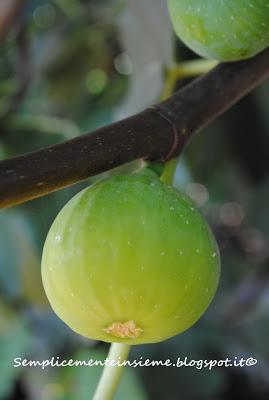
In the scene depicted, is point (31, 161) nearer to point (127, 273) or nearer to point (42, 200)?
point (127, 273)

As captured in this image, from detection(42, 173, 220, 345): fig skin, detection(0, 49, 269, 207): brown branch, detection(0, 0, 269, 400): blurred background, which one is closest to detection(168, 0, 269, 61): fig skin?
detection(0, 49, 269, 207): brown branch

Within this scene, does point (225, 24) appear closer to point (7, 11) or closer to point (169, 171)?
point (169, 171)

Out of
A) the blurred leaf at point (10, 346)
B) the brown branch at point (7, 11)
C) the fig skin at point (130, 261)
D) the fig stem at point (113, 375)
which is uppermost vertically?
the fig skin at point (130, 261)

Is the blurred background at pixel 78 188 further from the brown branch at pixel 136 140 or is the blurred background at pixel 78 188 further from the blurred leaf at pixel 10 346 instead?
the brown branch at pixel 136 140

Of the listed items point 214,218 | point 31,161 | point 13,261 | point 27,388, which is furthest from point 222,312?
point 31,161

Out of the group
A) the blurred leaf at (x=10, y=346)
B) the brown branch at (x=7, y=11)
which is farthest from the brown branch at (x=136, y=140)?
the blurred leaf at (x=10, y=346)

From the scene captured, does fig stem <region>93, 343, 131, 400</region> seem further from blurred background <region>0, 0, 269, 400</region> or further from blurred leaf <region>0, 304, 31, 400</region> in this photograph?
blurred leaf <region>0, 304, 31, 400</region>
